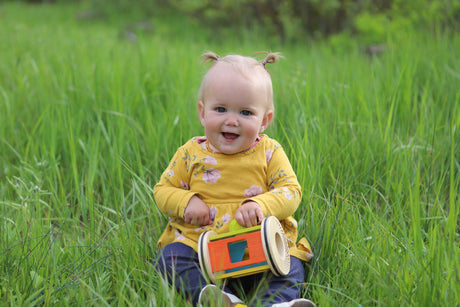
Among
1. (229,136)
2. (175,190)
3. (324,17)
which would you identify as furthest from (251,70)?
(324,17)

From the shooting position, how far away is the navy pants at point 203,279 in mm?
1829

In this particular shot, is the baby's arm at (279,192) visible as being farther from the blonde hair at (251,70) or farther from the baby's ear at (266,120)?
the blonde hair at (251,70)

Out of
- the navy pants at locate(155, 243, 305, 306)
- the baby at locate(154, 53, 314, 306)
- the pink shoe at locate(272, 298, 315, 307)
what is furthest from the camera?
the baby at locate(154, 53, 314, 306)

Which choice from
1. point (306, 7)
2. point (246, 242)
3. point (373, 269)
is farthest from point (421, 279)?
point (306, 7)

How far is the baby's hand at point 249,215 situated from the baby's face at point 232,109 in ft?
0.91

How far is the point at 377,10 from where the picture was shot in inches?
294

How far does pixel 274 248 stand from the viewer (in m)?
1.76

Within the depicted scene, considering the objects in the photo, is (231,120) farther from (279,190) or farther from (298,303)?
(298,303)

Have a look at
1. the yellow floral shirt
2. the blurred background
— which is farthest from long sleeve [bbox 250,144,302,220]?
the blurred background

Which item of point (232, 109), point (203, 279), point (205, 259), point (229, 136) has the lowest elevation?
point (203, 279)

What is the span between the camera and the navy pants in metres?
1.83

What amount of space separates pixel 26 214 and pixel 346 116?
2013 mm

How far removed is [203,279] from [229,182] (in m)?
0.43

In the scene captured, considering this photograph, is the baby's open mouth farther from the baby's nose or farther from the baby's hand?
the baby's hand
